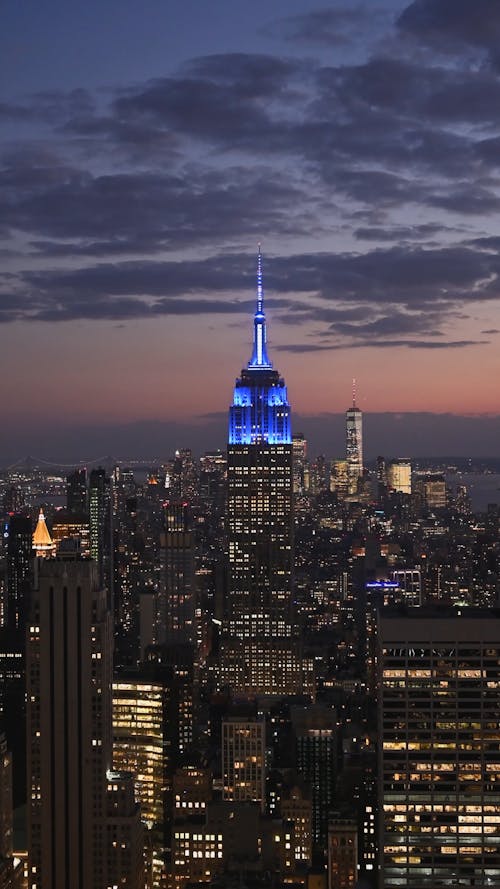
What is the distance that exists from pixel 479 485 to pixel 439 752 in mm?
36297

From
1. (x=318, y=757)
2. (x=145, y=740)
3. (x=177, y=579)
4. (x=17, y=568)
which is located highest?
(x=17, y=568)

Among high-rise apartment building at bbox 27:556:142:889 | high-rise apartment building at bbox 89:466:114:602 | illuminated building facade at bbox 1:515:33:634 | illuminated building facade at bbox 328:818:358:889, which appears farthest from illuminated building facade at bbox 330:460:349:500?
high-rise apartment building at bbox 27:556:142:889

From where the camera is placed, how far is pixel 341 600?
6034 centimetres

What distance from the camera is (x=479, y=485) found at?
58781mm

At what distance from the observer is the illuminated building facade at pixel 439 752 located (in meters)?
22.9

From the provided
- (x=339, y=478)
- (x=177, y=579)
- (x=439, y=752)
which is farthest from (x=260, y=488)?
(x=439, y=752)

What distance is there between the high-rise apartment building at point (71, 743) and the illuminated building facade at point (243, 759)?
8064mm

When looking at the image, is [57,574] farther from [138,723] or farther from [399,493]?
[399,493]

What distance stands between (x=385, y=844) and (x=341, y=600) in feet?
123

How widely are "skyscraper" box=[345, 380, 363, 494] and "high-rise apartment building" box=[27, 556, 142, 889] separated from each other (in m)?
29.9

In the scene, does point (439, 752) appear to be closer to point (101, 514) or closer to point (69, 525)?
point (69, 525)

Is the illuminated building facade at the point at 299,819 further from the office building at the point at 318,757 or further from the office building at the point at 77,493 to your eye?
the office building at the point at 77,493

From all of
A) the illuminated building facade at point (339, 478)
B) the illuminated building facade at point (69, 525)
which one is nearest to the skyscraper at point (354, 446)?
the illuminated building facade at point (339, 478)

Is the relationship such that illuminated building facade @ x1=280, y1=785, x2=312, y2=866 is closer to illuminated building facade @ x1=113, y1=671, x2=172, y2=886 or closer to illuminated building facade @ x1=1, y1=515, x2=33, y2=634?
illuminated building facade @ x1=113, y1=671, x2=172, y2=886
